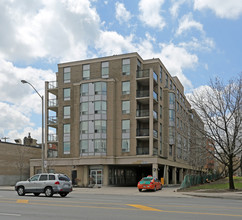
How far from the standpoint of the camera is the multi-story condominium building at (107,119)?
47.7 meters

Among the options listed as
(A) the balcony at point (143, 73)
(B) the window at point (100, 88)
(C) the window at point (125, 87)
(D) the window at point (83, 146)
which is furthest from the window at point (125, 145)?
(A) the balcony at point (143, 73)

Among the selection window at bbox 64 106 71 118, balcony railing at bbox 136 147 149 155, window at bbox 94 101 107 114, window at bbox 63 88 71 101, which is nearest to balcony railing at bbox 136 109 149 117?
balcony railing at bbox 136 147 149 155

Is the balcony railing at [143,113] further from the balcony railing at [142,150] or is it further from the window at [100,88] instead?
the window at [100,88]

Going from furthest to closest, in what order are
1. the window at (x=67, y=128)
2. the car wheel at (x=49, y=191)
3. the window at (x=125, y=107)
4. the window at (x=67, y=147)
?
1. the window at (x=67, y=128)
2. the window at (x=67, y=147)
3. the window at (x=125, y=107)
4. the car wheel at (x=49, y=191)

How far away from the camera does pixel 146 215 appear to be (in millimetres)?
12273

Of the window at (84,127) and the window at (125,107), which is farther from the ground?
the window at (125,107)

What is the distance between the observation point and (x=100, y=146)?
47844 millimetres

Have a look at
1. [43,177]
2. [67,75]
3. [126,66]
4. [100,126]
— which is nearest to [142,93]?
[126,66]

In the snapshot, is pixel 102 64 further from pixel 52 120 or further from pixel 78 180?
pixel 78 180

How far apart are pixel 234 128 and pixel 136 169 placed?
3053cm

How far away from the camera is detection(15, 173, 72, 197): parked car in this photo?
2298 cm

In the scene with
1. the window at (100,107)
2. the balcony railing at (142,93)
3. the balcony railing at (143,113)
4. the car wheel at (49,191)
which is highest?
the balcony railing at (142,93)

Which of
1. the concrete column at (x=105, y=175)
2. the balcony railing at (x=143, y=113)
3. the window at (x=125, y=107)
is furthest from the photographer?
the balcony railing at (x=143, y=113)

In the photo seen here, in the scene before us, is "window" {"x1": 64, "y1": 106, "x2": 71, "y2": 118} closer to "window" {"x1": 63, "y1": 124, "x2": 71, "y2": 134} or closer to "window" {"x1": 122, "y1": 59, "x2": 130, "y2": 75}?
"window" {"x1": 63, "y1": 124, "x2": 71, "y2": 134}
